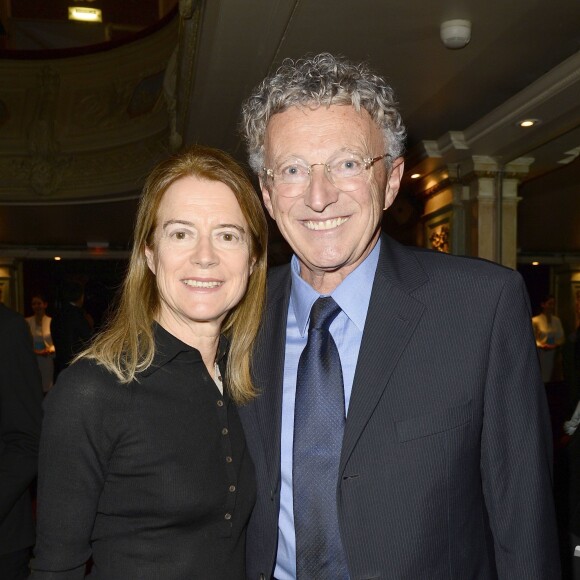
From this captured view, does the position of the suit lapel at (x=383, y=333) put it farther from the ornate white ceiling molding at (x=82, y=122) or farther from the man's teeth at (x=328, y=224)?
the ornate white ceiling molding at (x=82, y=122)

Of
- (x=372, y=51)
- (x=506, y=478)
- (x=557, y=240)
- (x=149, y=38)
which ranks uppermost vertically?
(x=149, y=38)

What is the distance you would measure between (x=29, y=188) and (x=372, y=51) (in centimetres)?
812

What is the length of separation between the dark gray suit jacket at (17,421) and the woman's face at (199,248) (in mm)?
675

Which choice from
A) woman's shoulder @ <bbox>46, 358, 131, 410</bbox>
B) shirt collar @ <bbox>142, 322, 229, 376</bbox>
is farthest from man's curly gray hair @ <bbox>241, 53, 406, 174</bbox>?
woman's shoulder @ <bbox>46, 358, 131, 410</bbox>

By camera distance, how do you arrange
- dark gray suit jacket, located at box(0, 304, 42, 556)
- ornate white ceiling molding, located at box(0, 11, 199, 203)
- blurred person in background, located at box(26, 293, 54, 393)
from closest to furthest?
1. dark gray suit jacket, located at box(0, 304, 42, 556)
2. blurred person in background, located at box(26, 293, 54, 393)
3. ornate white ceiling molding, located at box(0, 11, 199, 203)

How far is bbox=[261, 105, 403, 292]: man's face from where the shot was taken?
170 cm

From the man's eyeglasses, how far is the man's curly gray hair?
0.14m

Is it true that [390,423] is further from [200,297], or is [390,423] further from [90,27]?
[90,27]

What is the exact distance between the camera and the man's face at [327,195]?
1699 millimetres

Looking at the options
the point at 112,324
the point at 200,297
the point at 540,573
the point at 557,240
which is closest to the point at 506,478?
the point at 540,573

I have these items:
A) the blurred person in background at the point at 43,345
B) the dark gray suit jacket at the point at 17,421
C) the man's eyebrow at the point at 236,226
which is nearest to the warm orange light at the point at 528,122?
the man's eyebrow at the point at 236,226

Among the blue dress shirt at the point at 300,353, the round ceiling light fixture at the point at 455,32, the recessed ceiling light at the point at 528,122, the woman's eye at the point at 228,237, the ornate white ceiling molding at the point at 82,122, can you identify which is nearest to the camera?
the blue dress shirt at the point at 300,353

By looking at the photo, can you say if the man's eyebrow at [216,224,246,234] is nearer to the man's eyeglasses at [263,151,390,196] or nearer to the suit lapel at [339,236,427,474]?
the man's eyeglasses at [263,151,390,196]

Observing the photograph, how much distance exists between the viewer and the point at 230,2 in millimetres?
4008
